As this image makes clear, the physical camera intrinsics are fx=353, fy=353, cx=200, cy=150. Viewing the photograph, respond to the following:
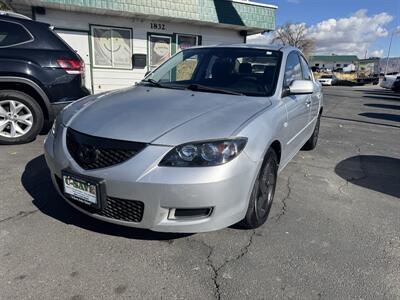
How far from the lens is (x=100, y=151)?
99.8 inches

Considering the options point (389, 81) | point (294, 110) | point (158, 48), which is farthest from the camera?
point (389, 81)

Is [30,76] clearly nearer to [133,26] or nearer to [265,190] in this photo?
[265,190]

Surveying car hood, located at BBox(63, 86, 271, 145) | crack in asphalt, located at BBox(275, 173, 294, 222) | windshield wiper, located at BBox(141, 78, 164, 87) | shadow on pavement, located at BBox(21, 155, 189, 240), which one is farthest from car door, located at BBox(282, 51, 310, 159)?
shadow on pavement, located at BBox(21, 155, 189, 240)

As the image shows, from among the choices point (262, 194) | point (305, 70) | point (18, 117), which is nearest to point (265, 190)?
point (262, 194)

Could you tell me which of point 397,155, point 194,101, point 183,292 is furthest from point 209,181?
point 397,155

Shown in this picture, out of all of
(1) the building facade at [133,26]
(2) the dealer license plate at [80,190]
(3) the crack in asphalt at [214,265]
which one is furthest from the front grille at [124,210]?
(1) the building facade at [133,26]

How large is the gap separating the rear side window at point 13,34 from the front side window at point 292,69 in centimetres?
367

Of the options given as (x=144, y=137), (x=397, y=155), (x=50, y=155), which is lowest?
(x=397, y=155)

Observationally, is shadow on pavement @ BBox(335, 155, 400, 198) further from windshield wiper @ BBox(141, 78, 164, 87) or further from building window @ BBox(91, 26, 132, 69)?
building window @ BBox(91, 26, 132, 69)

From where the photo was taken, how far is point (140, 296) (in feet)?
7.40

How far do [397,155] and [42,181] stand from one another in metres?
5.80

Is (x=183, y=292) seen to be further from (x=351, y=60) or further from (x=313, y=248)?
(x=351, y=60)

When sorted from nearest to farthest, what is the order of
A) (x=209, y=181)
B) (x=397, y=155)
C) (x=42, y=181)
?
(x=209, y=181), (x=42, y=181), (x=397, y=155)

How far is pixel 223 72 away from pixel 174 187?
6.34 feet
